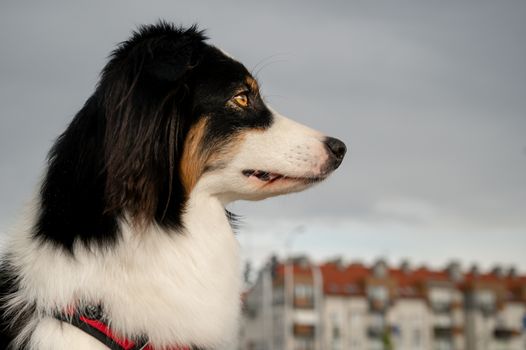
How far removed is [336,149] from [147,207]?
4.22 ft

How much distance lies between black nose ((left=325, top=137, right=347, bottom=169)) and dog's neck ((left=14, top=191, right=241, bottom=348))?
0.91 m

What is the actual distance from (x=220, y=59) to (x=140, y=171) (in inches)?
38.1

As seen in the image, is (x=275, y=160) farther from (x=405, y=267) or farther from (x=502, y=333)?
(x=502, y=333)

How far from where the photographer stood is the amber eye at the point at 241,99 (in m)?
4.30

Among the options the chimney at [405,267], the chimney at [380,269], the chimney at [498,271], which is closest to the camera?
the chimney at [380,269]

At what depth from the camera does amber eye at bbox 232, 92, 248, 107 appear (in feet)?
14.1

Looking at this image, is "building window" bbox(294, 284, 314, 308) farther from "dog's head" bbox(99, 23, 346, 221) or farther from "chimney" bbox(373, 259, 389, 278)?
"dog's head" bbox(99, 23, 346, 221)

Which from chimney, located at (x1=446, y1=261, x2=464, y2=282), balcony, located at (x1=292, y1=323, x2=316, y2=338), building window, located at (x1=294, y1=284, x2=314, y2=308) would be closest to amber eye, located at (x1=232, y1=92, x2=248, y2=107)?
building window, located at (x1=294, y1=284, x2=314, y2=308)

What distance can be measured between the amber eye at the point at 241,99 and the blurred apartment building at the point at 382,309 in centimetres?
7354

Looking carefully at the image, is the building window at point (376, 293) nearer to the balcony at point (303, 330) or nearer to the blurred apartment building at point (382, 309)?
the blurred apartment building at point (382, 309)

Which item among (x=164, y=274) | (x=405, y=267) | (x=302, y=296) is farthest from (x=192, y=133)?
(x=405, y=267)

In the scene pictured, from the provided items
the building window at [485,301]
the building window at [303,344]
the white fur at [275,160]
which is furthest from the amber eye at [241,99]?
the building window at [485,301]

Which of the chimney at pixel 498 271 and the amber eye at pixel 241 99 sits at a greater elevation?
the amber eye at pixel 241 99

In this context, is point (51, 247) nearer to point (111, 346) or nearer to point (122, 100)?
Result: point (111, 346)
